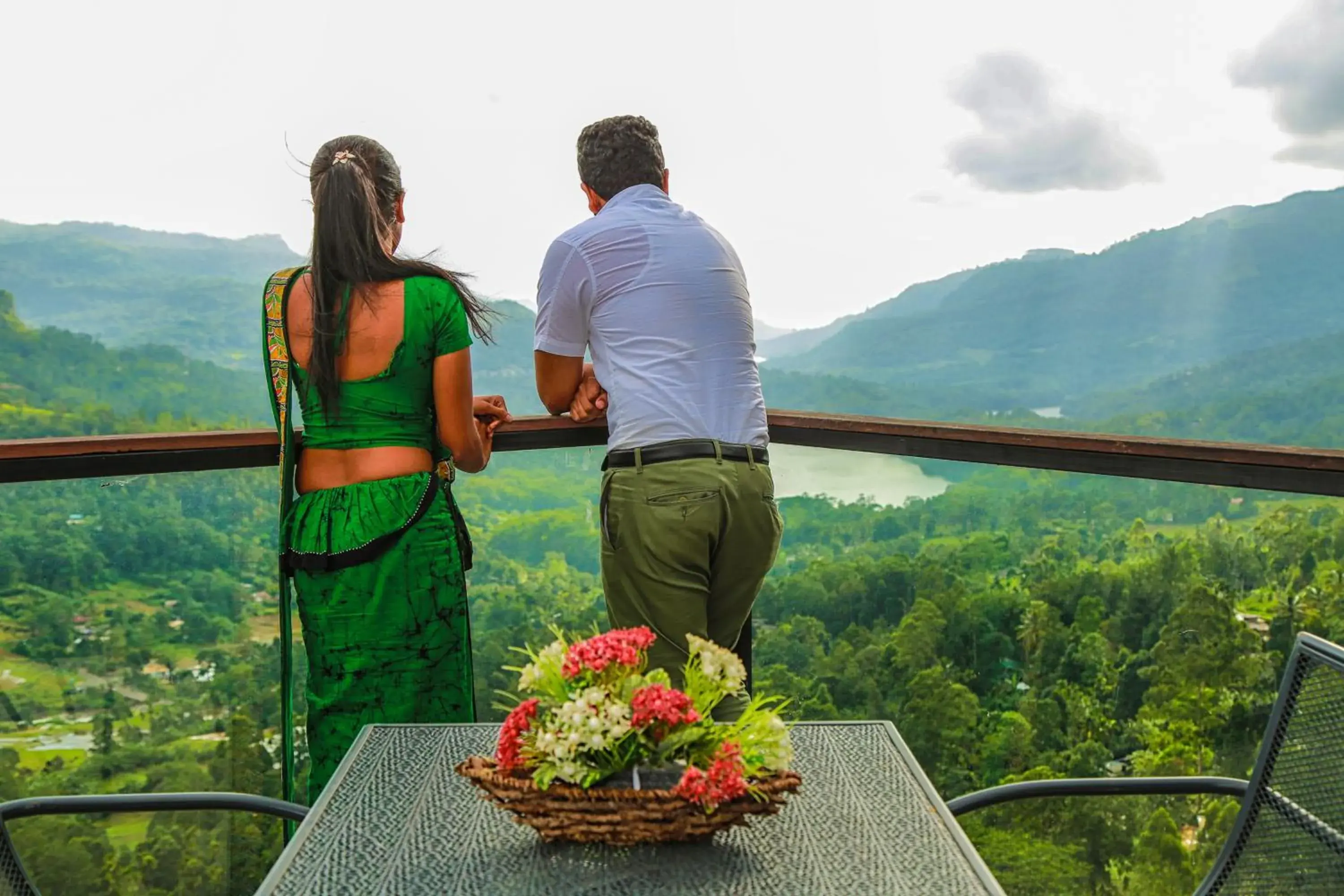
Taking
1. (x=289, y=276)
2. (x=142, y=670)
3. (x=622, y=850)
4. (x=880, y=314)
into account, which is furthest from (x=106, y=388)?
(x=880, y=314)

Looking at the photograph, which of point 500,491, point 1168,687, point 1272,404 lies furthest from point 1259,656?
point 1272,404

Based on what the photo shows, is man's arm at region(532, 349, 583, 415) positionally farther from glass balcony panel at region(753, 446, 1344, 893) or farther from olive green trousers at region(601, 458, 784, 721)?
glass balcony panel at region(753, 446, 1344, 893)

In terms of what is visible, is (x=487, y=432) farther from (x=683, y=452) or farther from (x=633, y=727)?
(x=633, y=727)

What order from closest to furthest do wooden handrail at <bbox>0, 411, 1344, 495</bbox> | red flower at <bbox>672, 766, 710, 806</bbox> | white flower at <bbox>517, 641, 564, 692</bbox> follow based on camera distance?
1. red flower at <bbox>672, 766, 710, 806</bbox>
2. white flower at <bbox>517, 641, 564, 692</bbox>
3. wooden handrail at <bbox>0, 411, 1344, 495</bbox>

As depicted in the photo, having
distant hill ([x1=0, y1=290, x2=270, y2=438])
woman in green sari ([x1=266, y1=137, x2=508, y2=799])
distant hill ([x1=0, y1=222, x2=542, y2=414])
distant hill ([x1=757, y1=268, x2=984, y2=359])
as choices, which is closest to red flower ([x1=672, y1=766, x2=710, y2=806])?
woman in green sari ([x1=266, y1=137, x2=508, y2=799])

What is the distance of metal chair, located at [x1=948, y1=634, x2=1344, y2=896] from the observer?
1423mm

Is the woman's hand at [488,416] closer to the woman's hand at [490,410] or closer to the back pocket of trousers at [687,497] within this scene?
the woman's hand at [490,410]

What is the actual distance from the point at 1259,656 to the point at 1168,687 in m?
0.19

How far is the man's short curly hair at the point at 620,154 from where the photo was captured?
2.32m

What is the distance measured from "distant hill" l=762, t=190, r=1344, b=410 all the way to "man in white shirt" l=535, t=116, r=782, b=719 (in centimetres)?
433

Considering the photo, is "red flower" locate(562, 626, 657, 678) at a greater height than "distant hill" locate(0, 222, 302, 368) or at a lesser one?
lesser

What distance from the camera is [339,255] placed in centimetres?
213

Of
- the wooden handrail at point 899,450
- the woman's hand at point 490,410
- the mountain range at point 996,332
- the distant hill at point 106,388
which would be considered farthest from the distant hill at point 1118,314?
the woman's hand at point 490,410

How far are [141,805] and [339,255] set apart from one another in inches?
39.4
